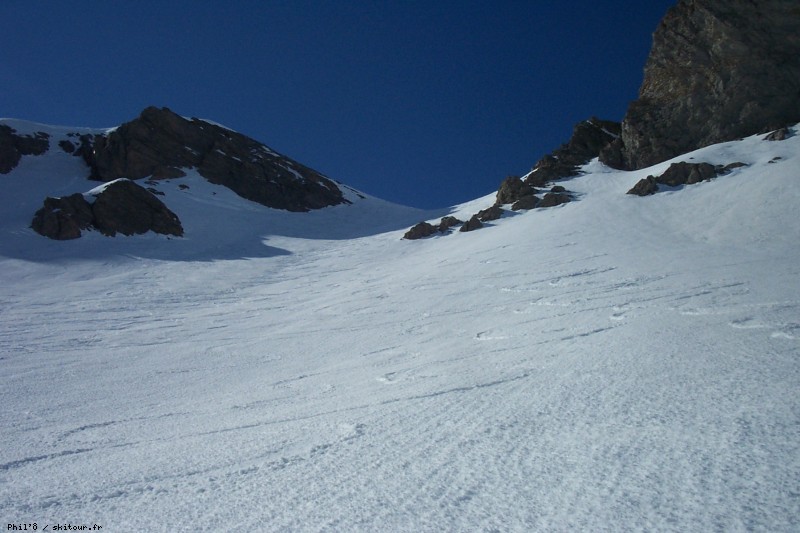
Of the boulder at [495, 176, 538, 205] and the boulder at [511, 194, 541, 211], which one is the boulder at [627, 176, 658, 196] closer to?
the boulder at [511, 194, 541, 211]

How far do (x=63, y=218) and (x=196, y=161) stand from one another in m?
24.8

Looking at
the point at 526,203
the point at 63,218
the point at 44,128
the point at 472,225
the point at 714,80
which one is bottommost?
the point at 472,225

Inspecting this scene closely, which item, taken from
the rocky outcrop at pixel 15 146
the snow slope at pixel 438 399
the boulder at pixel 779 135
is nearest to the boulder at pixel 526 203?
the snow slope at pixel 438 399

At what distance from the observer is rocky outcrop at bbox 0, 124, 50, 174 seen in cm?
4288

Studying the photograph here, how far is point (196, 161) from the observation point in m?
50.7

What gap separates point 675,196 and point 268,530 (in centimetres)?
2597

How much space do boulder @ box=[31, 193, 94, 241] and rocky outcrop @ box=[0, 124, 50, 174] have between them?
62.5 feet

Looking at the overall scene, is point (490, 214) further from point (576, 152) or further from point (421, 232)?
point (576, 152)

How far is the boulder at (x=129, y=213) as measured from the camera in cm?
2908

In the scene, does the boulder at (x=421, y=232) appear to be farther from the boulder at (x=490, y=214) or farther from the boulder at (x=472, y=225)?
the boulder at (x=490, y=214)

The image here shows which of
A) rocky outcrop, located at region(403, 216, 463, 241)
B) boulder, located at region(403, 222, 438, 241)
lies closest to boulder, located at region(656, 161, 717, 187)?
rocky outcrop, located at region(403, 216, 463, 241)

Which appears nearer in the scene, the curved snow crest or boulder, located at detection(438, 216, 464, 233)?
boulder, located at detection(438, 216, 464, 233)

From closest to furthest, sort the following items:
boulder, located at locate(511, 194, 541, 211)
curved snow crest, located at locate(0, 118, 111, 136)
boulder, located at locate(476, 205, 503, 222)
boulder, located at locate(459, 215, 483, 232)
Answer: boulder, located at locate(459, 215, 483, 232) → boulder, located at locate(476, 205, 503, 222) → boulder, located at locate(511, 194, 541, 211) → curved snow crest, located at locate(0, 118, 111, 136)

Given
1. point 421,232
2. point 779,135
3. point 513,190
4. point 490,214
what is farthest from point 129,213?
point 779,135
